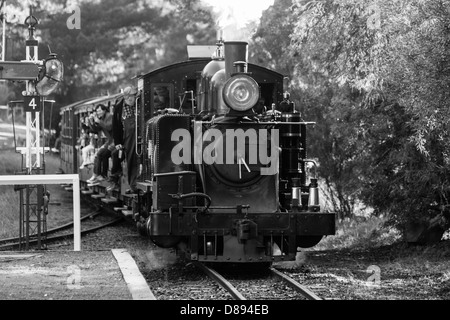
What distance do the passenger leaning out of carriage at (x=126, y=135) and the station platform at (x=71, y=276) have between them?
253cm

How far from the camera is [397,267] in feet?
42.6

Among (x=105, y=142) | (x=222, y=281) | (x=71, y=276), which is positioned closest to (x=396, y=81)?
(x=222, y=281)

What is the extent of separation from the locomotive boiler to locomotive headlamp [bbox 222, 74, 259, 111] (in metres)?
0.01

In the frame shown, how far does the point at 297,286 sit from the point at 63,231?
9945 mm

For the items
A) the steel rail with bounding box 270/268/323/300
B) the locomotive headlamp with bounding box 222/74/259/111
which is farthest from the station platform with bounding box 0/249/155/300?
the locomotive headlamp with bounding box 222/74/259/111

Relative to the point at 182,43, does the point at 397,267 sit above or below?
below

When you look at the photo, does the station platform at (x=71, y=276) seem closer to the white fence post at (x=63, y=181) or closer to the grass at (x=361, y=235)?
the white fence post at (x=63, y=181)

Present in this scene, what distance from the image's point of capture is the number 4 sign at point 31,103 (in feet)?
52.9

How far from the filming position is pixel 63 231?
19562 mm

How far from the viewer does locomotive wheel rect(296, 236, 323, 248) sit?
40.7 ft

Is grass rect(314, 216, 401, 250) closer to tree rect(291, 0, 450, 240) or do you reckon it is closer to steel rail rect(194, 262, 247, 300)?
tree rect(291, 0, 450, 240)

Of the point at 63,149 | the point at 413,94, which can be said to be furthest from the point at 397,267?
the point at 63,149

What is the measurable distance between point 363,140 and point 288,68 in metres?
5.31
